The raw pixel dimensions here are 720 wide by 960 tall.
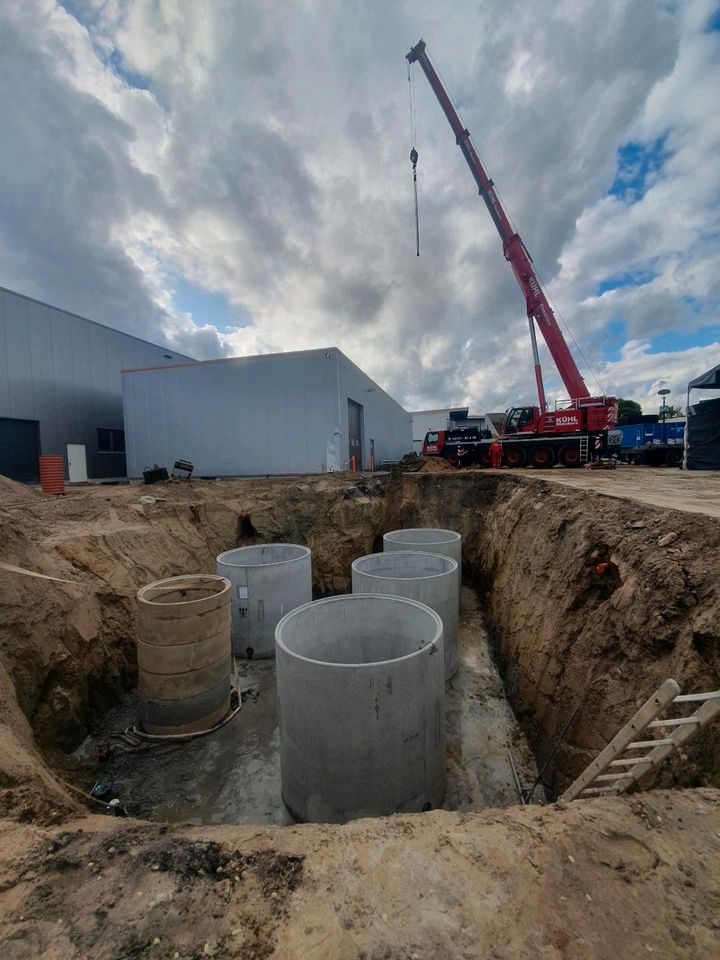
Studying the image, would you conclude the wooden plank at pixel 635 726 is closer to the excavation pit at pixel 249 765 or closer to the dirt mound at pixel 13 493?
the excavation pit at pixel 249 765

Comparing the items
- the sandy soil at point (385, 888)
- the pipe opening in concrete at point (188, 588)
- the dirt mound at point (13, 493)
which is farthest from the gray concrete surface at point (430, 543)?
the dirt mound at point (13, 493)

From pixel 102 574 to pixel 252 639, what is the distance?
3071 mm

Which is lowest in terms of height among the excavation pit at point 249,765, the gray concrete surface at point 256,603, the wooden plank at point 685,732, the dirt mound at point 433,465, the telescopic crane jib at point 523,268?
the excavation pit at point 249,765

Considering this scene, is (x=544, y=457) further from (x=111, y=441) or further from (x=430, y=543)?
(x=111, y=441)

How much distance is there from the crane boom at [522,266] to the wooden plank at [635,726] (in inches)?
→ 676

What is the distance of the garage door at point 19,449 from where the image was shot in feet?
51.7

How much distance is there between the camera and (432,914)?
1.64m

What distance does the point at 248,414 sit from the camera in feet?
55.7

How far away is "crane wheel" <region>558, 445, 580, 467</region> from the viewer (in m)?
16.6

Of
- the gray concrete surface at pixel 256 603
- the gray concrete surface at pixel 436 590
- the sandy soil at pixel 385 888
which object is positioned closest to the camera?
the sandy soil at pixel 385 888

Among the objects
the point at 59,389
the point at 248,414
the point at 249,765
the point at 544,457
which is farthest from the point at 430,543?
the point at 59,389

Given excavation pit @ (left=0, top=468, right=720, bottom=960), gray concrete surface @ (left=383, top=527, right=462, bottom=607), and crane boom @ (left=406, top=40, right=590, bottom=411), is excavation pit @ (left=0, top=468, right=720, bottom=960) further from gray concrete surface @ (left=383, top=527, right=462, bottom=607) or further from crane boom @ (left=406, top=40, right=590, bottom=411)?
crane boom @ (left=406, top=40, right=590, bottom=411)

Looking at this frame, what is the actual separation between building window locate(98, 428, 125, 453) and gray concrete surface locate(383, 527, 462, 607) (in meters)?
17.8

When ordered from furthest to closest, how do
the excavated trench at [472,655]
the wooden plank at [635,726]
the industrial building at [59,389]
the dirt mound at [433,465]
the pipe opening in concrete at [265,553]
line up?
the dirt mound at [433,465] → the industrial building at [59,389] → the pipe opening in concrete at [265,553] → the excavated trench at [472,655] → the wooden plank at [635,726]
